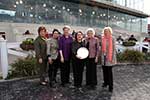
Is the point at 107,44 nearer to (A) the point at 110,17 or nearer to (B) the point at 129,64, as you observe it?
(B) the point at 129,64

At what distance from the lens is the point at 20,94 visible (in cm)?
884

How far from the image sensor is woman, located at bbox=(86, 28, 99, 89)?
945 cm

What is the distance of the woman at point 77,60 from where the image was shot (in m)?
9.48

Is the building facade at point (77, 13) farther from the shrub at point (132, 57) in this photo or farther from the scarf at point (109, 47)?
the scarf at point (109, 47)

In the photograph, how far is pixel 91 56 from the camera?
31.3 feet

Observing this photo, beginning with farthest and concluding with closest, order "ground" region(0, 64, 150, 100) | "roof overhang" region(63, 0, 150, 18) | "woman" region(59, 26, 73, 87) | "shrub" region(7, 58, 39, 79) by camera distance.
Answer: "roof overhang" region(63, 0, 150, 18) < "shrub" region(7, 58, 39, 79) < "woman" region(59, 26, 73, 87) < "ground" region(0, 64, 150, 100)

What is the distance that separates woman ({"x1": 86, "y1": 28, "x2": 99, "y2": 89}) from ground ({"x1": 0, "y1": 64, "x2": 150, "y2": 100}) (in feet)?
0.97

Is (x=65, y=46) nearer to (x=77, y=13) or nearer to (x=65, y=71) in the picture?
(x=65, y=71)

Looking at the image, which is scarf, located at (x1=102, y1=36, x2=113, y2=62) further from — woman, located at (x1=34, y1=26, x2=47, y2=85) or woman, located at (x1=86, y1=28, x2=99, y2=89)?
woman, located at (x1=34, y1=26, x2=47, y2=85)

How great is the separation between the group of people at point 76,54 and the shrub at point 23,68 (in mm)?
1644

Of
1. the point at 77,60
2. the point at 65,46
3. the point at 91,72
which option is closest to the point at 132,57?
the point at 91,72

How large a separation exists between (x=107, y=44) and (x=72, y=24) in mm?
20554

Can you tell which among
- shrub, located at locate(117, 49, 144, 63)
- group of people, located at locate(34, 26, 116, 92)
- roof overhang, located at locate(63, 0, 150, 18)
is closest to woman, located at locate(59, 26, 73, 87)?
group of people, located at locate(34, 26, 116, 92)

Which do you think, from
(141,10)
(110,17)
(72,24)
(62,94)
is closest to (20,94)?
(62,94)
